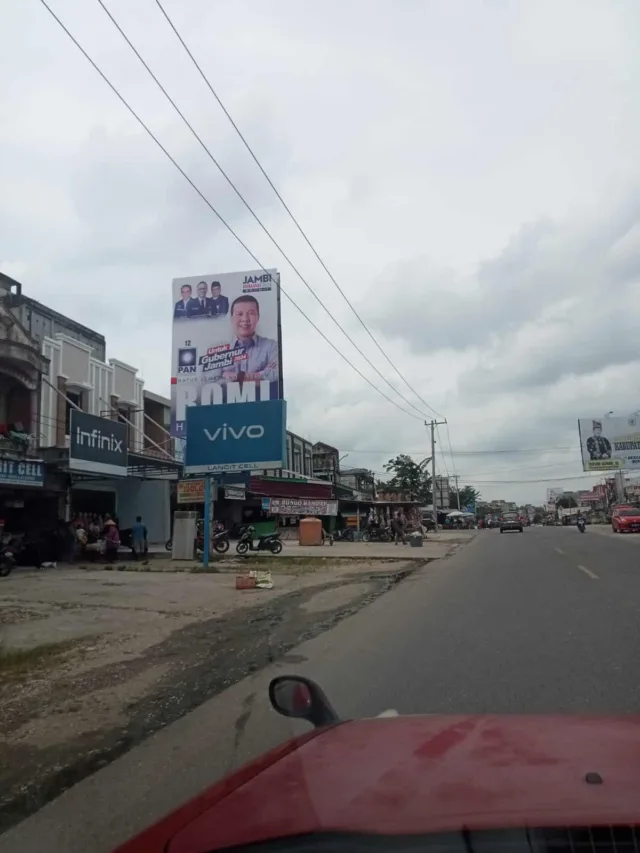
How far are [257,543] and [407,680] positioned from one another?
22227mm

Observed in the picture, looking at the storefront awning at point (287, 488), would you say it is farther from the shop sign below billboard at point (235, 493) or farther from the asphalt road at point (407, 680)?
the asphalt road at point (407, 680)

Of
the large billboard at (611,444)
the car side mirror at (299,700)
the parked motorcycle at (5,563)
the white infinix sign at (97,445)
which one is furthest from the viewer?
the large billboard at (611,444)

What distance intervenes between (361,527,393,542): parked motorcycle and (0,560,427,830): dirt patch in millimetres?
30412

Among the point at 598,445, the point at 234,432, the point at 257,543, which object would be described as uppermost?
the point at 598,445

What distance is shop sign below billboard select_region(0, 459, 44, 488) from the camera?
20.6 metres

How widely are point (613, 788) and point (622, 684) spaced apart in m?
5.15

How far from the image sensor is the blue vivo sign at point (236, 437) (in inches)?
917

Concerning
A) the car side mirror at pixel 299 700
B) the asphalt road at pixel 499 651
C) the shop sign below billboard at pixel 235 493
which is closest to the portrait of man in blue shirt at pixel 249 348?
the shop sign below billboard at pixel 235 493

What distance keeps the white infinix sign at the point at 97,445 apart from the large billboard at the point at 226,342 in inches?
333

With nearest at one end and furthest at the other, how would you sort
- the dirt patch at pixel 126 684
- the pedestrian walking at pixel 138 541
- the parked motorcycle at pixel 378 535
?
the dirt patch at pixel 126 684 < the pedestrian walking at pixel 138 541 < the parked motorcycle at pixel 378 535

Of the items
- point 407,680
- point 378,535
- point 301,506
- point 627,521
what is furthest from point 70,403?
point 627,521

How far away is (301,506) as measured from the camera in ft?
140

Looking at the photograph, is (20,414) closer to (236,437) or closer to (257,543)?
(236,437)

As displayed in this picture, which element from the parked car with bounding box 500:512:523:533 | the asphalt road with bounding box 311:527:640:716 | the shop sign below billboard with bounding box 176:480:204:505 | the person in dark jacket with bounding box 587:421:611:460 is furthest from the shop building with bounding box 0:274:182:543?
the person in dark jacket with bounding box 587:421:611:460
